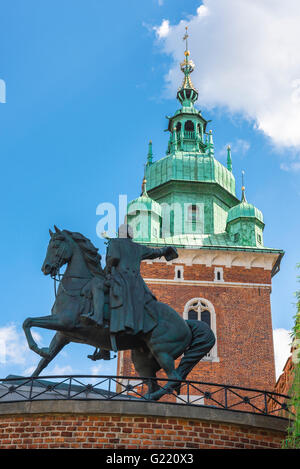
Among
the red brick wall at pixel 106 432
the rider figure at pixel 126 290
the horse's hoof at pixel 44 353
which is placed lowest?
the red brick wall at pixel 106 432

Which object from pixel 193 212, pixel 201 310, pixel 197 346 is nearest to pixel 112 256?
pixel 197 346

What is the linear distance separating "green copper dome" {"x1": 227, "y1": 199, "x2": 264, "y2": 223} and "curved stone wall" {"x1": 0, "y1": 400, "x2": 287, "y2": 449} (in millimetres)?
28115

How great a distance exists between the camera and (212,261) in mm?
37250

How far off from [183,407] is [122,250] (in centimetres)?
326

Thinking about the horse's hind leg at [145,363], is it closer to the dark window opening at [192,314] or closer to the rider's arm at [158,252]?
the rider's arm at [158,252]

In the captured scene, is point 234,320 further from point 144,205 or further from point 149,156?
point 149,156

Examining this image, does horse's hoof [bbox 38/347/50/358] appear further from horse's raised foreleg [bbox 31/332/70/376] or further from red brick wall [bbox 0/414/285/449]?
red brick wall [bbox 0/414/285/449]

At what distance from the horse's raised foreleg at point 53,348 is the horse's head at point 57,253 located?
47.4 inches

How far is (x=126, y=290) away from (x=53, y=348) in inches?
66.7

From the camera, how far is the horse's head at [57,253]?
45.3 ft

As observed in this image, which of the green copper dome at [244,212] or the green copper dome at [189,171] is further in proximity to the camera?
the green copper dome at [189,171]

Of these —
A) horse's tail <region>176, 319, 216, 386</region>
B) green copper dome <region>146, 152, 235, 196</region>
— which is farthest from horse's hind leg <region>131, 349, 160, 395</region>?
green copper dome <region>146, 152, 235, 196</region>

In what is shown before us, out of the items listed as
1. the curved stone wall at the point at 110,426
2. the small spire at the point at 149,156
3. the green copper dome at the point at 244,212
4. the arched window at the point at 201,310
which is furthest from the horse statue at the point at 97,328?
the small spire at the point at 149,156
